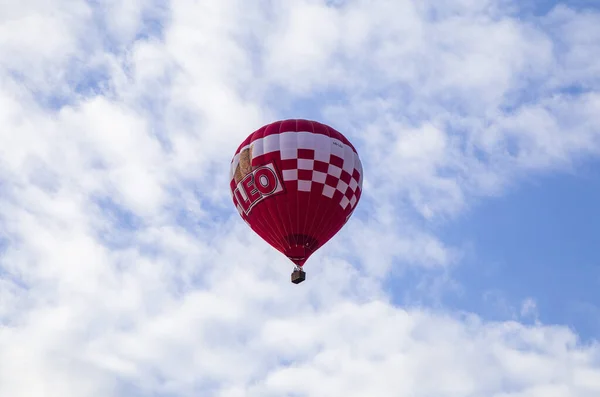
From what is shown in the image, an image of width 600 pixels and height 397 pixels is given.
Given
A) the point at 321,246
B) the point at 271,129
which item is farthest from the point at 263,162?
the point at 321,246

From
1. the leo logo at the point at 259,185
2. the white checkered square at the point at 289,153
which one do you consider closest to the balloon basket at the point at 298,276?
the leo logo at the point at 259,185

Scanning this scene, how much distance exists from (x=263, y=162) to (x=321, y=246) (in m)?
3.65

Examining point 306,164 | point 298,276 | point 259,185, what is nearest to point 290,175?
point 306,164

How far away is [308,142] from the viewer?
36.8 metres

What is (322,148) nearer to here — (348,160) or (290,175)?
(348,160)

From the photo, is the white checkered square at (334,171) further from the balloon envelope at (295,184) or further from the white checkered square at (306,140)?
the white checkered square at (306,140)

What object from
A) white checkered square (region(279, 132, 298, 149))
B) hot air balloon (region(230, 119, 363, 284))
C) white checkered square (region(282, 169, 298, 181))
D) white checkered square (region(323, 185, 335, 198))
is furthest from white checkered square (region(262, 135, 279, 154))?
white checkered square (region(323, 185, 335, 198))

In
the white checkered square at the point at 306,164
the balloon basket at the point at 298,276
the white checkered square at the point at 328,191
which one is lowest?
the balloon basket at the point at 298,276

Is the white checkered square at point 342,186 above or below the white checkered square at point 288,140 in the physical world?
below

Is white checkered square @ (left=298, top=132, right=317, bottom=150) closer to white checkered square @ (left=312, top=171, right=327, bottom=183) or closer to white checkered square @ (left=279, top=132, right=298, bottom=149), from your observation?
white checkered square @ (left=279, top=132, right=298, bottom=149)

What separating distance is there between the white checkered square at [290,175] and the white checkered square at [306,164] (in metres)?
0.24

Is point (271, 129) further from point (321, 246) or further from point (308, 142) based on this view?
point (321, 246)

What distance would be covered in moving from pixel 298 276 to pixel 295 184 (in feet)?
10.4

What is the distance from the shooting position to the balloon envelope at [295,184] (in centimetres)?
3641
